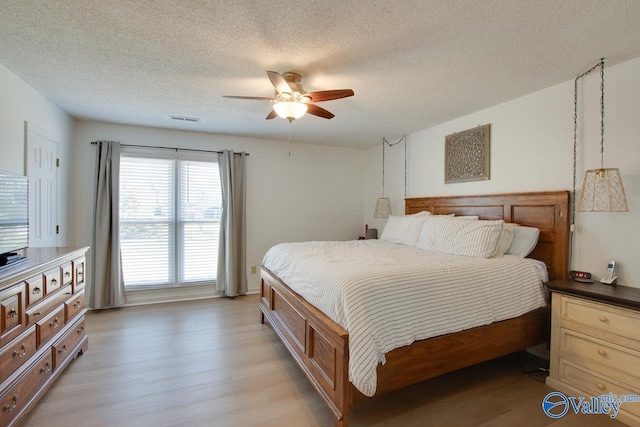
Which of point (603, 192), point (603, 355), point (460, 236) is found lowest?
point (603, 355)

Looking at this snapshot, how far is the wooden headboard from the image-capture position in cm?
242

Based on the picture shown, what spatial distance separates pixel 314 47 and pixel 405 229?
2.28 meters

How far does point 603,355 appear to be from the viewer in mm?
1896

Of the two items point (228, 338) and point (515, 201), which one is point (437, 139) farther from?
point (228, 338)

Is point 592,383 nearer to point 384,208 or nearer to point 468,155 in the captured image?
point 468,155

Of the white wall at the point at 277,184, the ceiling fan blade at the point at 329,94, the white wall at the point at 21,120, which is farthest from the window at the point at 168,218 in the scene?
the ceiling fan blade at the point at 329,94

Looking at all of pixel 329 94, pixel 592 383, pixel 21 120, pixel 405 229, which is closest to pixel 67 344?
pixel 21 120

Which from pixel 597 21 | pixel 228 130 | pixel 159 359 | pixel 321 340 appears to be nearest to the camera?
pixel 597 21

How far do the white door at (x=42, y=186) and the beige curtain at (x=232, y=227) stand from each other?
1843 mm

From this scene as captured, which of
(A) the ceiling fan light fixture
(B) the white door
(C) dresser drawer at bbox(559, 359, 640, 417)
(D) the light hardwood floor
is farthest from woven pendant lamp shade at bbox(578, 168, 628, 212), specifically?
(B) the white door

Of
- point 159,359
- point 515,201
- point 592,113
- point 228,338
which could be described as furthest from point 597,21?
point 159,359

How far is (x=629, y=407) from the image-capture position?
177 cm

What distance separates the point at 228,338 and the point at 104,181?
2626 millimetres

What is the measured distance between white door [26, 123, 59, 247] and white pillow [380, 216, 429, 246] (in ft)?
12.4
